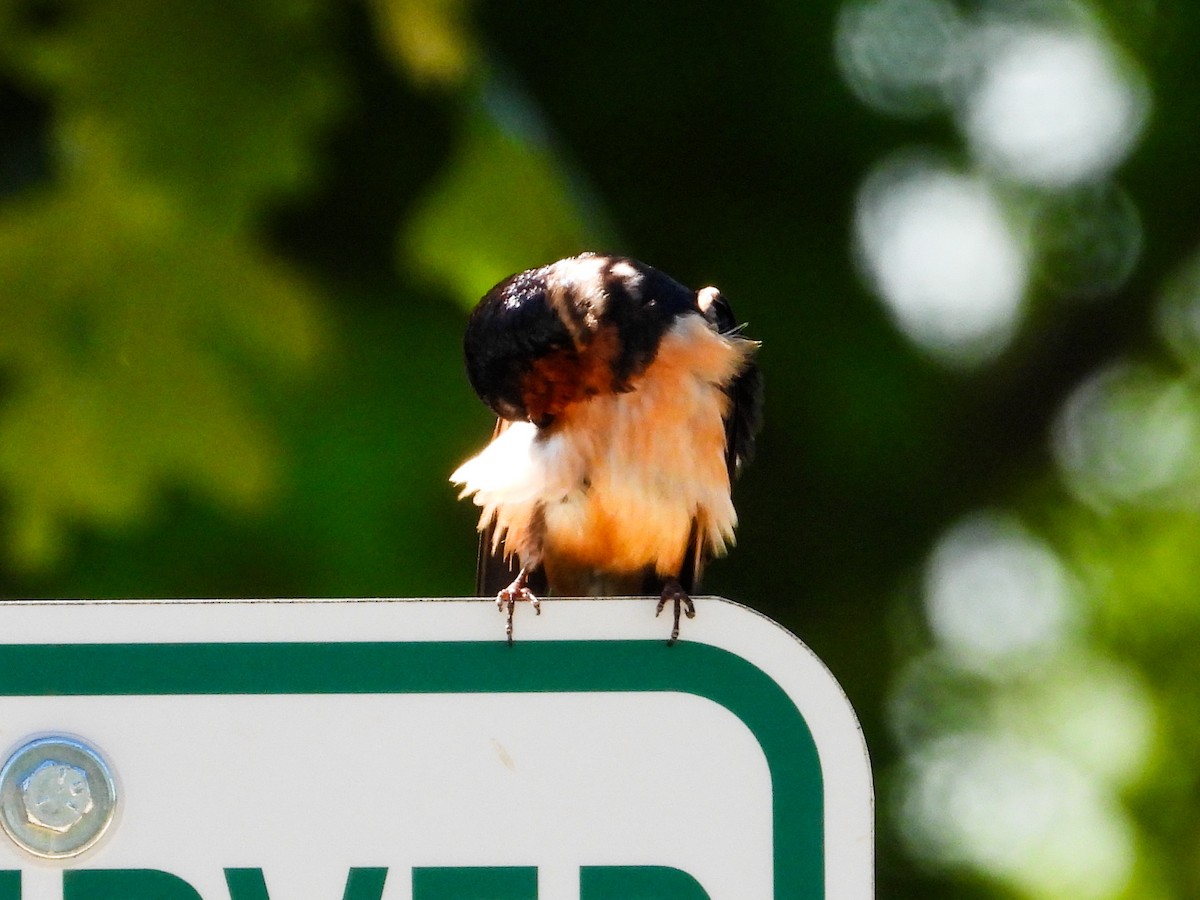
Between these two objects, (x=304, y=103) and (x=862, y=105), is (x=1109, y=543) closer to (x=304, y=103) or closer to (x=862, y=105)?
(x=862, y=105)

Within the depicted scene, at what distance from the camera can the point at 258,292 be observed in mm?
2480

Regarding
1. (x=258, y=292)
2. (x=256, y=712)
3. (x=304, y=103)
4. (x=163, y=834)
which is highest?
(x=304, y=103)

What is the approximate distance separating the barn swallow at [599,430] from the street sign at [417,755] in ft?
4.70

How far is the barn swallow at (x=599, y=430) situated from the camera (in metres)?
2.93

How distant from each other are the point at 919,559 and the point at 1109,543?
19.5 inches

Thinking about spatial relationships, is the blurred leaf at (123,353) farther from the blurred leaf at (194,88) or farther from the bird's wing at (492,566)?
the bird's wing at (492,566)

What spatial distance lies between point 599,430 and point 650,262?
0.72 metres

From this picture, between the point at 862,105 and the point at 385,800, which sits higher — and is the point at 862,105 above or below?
above

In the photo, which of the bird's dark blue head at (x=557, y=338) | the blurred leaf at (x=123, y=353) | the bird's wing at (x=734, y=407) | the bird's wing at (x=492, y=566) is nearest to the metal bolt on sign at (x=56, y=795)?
the blurred leaf at (x=123, y=353)

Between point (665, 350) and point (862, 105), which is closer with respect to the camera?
point (665, 350)

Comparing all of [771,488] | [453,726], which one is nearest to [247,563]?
[771,488]

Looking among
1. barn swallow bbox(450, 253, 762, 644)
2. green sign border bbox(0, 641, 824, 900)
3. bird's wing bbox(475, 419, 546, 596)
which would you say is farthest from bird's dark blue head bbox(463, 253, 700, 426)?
green sign border bbox(0, 641, 824, 900)

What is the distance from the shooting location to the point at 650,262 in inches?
140

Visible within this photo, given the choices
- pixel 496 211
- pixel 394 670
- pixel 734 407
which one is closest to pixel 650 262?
pixel 734 407
